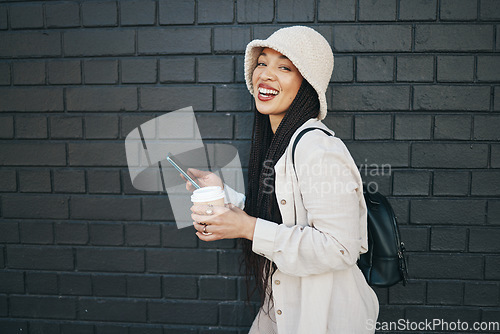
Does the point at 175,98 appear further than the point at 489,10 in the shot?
Yes

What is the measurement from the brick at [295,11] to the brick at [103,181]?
154 centimetres

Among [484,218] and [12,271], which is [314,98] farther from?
[12,271]

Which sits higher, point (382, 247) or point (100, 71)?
point (100, 71)

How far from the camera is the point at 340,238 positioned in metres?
1.37

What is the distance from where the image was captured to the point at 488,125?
2268 mm

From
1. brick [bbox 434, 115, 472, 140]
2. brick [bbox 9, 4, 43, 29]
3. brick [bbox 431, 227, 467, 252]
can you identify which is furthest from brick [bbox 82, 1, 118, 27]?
brick [bbox 431, 227, 467, 252]

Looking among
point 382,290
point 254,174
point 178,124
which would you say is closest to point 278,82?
point 254,174

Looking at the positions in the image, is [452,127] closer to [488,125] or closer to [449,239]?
[488,125]

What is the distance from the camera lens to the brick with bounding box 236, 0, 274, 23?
2271 millimetres

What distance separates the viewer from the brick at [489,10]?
7.27 feet

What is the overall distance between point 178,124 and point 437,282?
2.05 metres

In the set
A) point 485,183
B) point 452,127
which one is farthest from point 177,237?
point 485,183

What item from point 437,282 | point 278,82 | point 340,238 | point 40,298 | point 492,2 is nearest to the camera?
point 340,238

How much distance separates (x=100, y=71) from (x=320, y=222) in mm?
1865
